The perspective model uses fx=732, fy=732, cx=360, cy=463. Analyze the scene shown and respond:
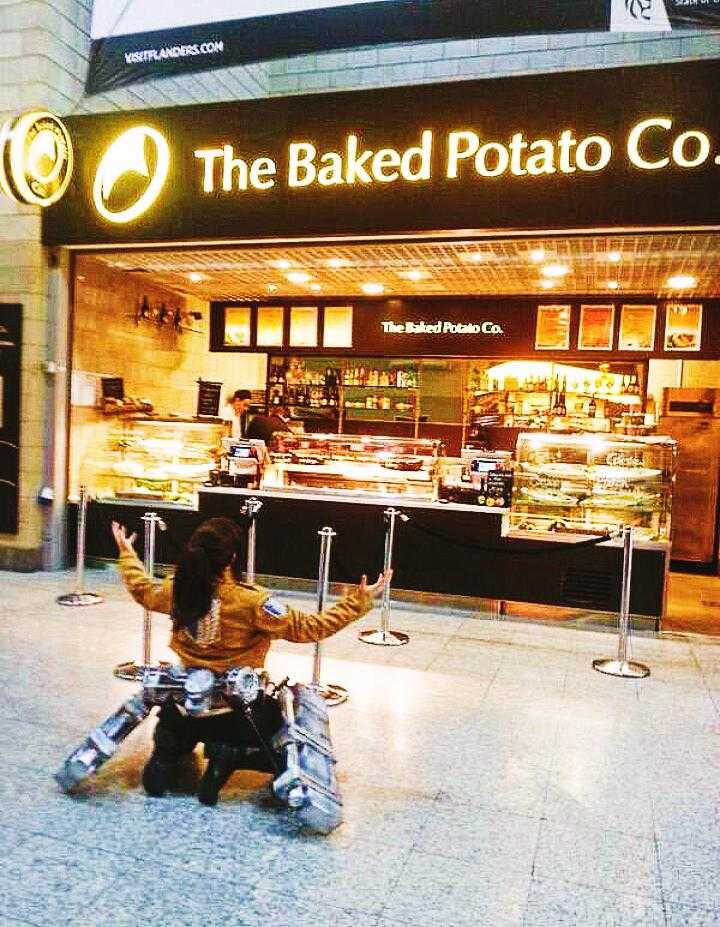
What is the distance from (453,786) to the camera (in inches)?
149

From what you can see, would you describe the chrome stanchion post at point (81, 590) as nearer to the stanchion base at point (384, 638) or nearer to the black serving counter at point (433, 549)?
the black serving counter at point (433, 549)

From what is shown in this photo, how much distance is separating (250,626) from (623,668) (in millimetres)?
3539

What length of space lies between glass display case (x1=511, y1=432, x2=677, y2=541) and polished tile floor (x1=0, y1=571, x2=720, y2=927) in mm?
1965

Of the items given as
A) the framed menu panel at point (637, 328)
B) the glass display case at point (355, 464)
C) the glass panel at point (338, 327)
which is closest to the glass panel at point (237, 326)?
the glass panel at point (338, 327)

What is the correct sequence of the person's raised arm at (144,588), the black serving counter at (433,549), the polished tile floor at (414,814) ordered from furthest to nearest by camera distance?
the black serving counter at (433,549)
the person's raised arm at (144,588)
the polished tile floor at (414,814)

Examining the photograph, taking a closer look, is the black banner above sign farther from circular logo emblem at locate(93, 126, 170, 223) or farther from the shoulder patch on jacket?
the shoulder patch on jacket

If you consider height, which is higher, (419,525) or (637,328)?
(637,328)

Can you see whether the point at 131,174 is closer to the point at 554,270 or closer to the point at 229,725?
the point at 554,270

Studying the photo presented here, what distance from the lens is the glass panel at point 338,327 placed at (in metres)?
10.6

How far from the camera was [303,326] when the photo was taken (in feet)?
35.6

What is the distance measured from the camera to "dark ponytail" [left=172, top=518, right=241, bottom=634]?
3361mm

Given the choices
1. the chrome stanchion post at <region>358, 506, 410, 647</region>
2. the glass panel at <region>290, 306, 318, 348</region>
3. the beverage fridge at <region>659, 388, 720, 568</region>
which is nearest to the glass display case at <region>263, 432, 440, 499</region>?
the chrome stanchion post at <region>358, 506, 410, 647</region>

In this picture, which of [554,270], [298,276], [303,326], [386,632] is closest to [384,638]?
[386,632]

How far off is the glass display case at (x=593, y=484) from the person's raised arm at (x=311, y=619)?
169 inches
